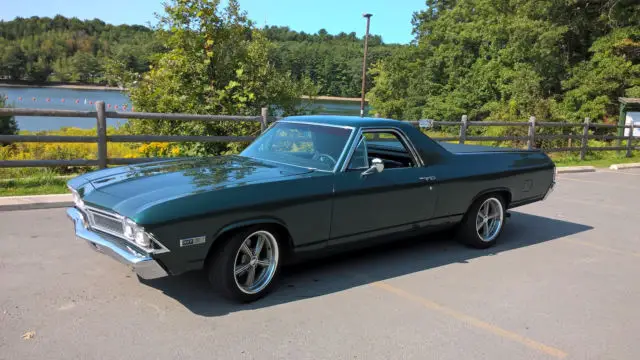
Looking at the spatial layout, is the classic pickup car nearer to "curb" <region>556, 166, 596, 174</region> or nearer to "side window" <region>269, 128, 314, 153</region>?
"side window" <region>269, 128, 314, 153</region>

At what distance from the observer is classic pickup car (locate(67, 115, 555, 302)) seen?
3.82 meters

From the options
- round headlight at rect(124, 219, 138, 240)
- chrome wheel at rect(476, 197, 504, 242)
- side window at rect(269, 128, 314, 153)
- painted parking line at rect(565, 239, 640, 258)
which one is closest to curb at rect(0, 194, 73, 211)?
side window at rect(269, 128, 314, 153)

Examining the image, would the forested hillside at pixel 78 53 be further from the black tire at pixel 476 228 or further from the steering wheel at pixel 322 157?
the steering wheel at pixel 322 157

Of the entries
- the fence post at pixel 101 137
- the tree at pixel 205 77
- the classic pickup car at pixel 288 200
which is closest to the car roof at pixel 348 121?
the classic pickup car at pixel 288 200

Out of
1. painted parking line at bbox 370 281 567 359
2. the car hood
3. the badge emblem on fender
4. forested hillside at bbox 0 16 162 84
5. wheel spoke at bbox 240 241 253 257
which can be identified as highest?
forested hillside at bbox 0 16 162 84

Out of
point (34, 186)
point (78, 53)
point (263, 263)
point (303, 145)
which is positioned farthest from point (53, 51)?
point (263, 263)

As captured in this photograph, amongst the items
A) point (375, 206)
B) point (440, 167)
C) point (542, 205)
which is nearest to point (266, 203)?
point (375, 206)

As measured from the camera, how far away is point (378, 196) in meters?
4.99

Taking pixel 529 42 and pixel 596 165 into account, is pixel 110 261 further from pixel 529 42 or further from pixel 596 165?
pixel 529 42

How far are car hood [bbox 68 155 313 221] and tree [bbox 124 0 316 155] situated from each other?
22.9 feet

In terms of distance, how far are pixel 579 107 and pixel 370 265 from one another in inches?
1190

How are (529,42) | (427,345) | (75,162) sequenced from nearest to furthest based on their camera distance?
(427,345) → (75,162) → (529,42)

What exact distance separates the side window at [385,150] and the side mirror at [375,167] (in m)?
0.09

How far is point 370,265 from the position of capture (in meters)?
5.39
